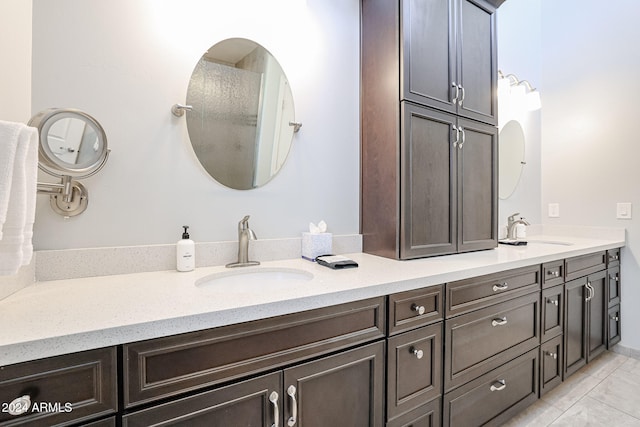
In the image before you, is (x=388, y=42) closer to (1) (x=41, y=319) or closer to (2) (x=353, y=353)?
(2) (x=353, y=353)

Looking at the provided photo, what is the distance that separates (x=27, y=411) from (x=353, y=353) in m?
0.78

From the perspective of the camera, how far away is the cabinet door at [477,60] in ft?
5.41

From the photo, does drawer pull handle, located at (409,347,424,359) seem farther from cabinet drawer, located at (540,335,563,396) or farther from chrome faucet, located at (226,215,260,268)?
cabinet drawer, located at (540,335,563,396)

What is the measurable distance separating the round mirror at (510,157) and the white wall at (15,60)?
2.81 meters

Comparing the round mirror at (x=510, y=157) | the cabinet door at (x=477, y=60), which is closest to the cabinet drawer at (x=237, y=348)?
the cabinet door at (x=477, y=60)

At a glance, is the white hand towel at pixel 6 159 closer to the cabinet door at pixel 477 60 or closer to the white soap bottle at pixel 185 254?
the white soap bottle at pixel 185 254

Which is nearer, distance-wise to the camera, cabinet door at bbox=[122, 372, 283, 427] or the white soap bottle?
cabinet door at bbox=[122, 372, 283, 427]

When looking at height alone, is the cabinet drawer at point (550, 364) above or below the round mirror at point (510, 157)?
below

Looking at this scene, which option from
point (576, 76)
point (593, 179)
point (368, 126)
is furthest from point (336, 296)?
point (576, 76)

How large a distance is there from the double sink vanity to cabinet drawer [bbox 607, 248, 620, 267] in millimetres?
838

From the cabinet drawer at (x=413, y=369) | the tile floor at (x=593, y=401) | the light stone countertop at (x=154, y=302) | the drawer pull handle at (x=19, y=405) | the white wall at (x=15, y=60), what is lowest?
the tile floor at (x=593, y=401)

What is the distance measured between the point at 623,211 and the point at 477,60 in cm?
174

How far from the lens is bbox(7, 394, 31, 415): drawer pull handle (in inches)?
22.5

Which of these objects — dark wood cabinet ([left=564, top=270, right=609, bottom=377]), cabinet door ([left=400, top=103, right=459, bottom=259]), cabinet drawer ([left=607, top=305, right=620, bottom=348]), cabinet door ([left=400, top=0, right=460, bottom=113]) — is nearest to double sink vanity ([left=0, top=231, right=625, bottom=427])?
cabinet door ([left=400, top=103, right=459, bottom=259])
